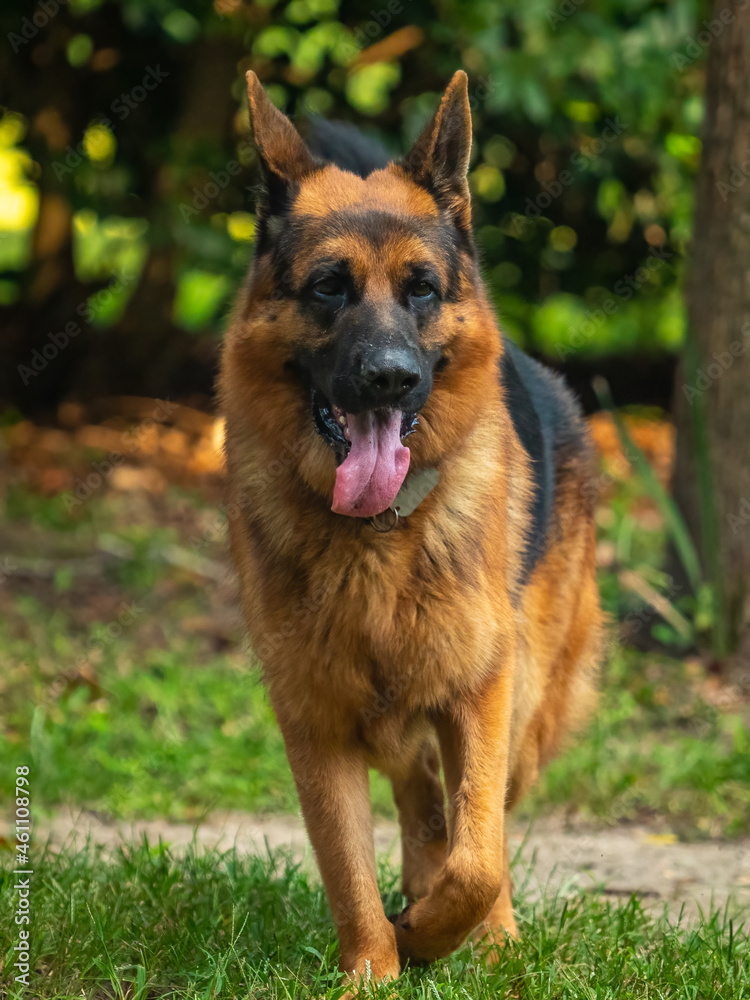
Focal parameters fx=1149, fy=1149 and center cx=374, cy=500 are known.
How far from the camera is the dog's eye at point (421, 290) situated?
128 inches

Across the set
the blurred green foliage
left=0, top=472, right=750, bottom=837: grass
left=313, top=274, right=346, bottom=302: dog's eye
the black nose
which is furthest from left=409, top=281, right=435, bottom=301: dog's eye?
the blurred green foliage

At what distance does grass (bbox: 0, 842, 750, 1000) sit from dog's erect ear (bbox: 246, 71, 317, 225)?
209 centimetres

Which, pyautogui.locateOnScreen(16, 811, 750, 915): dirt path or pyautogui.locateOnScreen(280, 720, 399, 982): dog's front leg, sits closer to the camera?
pyautogui.locateOnScreen(280, 720, 399, 982): dog's front leg

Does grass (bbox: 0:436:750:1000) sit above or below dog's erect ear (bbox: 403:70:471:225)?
below

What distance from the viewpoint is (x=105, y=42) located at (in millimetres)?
8227

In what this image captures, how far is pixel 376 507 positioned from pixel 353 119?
541 cm

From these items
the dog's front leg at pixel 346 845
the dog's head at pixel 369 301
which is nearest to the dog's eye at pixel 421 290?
the dog's head at pixel 369 301

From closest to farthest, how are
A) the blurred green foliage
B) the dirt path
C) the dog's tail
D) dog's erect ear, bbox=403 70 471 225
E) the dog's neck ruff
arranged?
the dog's neck ruff, dog's erect ear, bbox=403 70 471 225, the dirt path, the dog's tail, the blurred green foliage

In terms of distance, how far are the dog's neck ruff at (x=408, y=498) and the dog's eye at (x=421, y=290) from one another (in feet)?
1.62

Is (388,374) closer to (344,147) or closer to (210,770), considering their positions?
(344,147)

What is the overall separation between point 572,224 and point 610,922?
686cm

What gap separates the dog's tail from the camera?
13.8 ft

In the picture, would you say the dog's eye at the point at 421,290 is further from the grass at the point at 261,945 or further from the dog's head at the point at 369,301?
the grass at the point at 261,945

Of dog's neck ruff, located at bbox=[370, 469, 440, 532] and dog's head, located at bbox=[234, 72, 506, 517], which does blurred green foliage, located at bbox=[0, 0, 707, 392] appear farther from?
dog's neck ruff, located at bbox=[370, 469, 440, 532]
